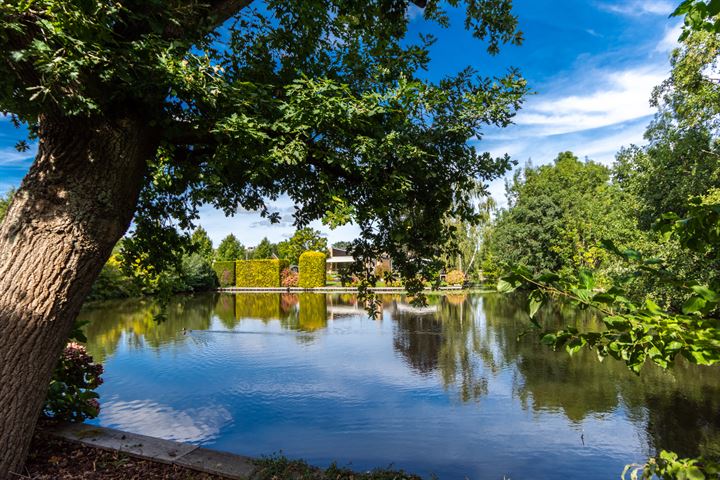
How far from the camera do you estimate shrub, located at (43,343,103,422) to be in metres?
4.03

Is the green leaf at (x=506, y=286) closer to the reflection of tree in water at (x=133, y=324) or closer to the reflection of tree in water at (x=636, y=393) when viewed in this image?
the reflection of tree in water at (x=636, y=393)

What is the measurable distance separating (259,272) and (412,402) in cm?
2995

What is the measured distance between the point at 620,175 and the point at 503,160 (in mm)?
16812

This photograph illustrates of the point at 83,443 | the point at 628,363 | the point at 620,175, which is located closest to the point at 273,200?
the point at 83,443

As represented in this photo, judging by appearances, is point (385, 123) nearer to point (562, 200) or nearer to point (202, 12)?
point (202, 12)

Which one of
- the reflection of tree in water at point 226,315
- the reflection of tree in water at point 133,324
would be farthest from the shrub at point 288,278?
the reflection of tree in water at point 226,315

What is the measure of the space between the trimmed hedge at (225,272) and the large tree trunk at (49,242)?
34.8 m

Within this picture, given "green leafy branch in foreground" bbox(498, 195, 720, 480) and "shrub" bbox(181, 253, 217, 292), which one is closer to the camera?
"green leafy branch in foreground" bbox(498, 195, 720, 480)

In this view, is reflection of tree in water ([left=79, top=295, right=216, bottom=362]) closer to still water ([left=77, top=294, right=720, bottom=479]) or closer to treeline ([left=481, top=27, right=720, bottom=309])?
still water ([left=77, top=294, right=720, bottom=479])

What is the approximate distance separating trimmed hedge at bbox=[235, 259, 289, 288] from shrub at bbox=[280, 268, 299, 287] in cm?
43

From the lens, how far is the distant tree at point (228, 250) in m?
42.7

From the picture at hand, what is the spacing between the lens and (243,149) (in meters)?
2.49

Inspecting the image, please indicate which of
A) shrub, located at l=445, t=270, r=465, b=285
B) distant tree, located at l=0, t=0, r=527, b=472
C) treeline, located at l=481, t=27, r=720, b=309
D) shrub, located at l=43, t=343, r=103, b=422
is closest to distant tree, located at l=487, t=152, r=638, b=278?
treeline, located at l=481, t=27, r=720, b=309

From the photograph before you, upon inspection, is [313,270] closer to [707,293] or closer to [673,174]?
[673,174]
